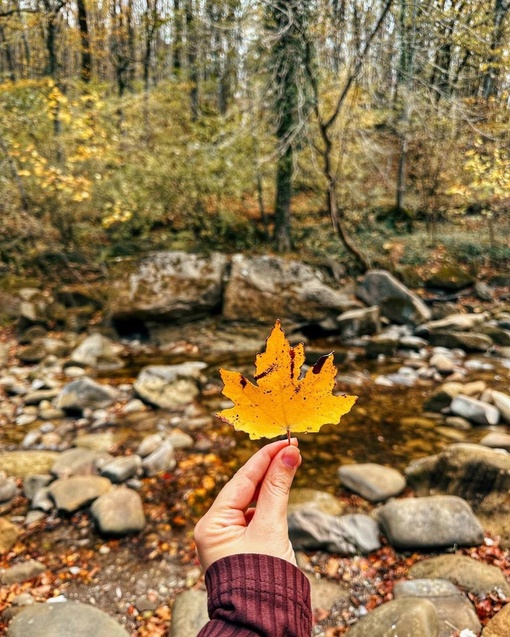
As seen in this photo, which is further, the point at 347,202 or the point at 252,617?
the point at 347,202

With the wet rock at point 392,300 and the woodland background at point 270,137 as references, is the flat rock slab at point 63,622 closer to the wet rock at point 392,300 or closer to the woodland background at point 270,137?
the woodland background at point 270,137

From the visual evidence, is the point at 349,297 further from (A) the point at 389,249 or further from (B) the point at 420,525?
(B) the point at 420,525

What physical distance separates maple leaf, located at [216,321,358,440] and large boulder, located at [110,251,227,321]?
722 cm

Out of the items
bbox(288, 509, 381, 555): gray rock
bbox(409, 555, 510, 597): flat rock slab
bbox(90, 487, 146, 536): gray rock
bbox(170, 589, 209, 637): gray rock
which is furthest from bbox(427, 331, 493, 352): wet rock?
bbox(170, 589, 209, 637): gray rock

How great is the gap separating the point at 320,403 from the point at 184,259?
804 centimetres

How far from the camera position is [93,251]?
11.1 meters

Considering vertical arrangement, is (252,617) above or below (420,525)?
above

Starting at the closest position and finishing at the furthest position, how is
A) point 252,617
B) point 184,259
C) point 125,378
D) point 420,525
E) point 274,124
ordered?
point 252,617 → point 420,525 → point 125,378 → point 184,259 → point 274,124

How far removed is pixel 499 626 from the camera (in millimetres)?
2275

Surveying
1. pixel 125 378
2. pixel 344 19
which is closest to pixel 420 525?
pixel 125 378

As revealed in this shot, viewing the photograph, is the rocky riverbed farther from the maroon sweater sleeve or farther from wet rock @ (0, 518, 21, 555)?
the maroon sweater sleeve

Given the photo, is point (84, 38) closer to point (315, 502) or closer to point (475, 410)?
point (475, 410)

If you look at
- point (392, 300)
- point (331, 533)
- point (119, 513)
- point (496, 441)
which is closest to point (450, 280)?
point (392, 300)

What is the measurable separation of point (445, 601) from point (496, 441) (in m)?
2.35
